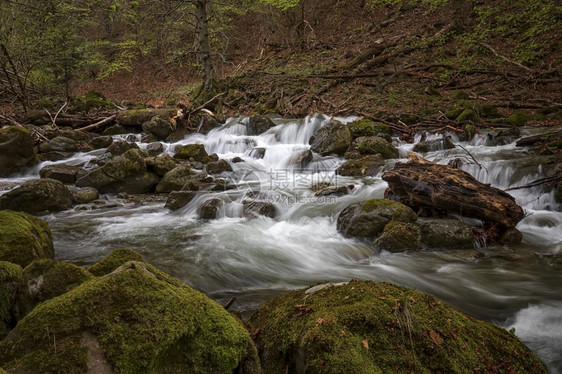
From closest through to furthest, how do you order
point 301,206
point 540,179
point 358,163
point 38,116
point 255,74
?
point 540,179
point 301,206
point 358,163
point 38,116
point 255,74

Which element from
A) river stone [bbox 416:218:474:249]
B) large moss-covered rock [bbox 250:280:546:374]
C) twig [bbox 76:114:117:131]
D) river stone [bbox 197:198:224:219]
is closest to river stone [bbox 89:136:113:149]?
twig [bbox 76:114:117:131]

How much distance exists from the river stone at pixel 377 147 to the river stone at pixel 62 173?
815 centimetres

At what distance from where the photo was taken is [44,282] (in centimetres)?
265

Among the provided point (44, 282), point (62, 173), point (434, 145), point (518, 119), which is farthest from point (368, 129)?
point (44, 282)

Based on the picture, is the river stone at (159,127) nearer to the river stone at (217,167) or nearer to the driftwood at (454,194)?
the river stone at (217,167)

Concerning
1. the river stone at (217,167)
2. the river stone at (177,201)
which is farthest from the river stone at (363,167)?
the river stone at (177,201)

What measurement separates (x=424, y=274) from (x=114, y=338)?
14.5 feet

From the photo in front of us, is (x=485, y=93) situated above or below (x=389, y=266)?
above

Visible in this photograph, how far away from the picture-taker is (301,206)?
8.09m

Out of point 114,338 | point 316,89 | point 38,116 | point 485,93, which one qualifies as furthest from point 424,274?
point 38,116

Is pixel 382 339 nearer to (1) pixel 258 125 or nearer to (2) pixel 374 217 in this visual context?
(2) pixel 374 217

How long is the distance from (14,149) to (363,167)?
9.98 metres

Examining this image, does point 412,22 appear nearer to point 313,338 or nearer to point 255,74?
point 255,74

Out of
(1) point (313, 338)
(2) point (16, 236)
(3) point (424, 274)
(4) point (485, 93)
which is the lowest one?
(3) point (424, 274)
